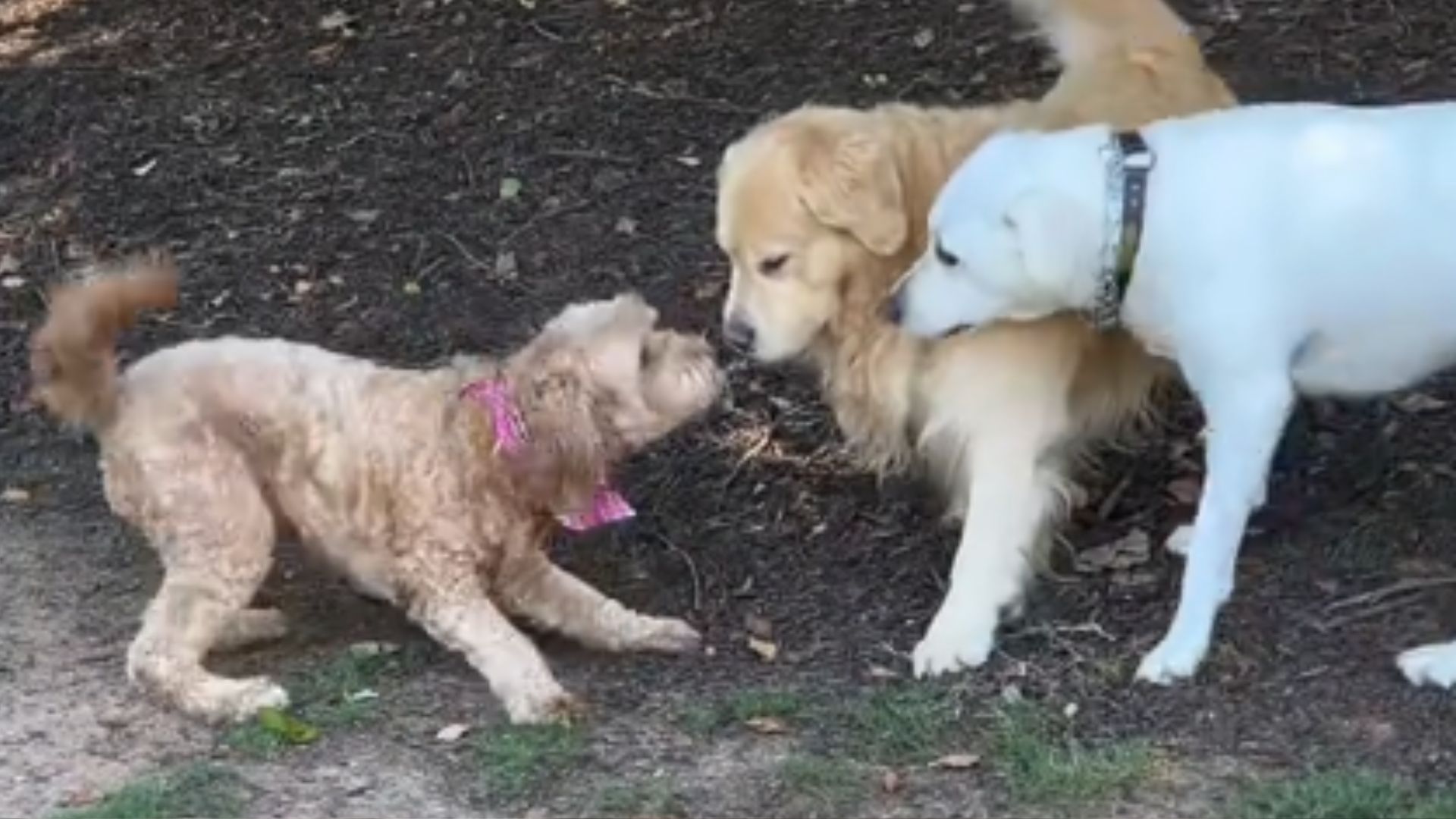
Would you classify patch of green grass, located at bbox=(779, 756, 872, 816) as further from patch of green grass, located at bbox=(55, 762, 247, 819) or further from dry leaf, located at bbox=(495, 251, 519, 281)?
dry leaf, located at bbox=(495, 251, 519, 281)

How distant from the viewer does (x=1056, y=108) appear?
20.4ft

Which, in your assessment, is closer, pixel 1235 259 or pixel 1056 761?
pixel 1056 761

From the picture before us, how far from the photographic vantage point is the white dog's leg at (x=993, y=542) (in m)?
5.78

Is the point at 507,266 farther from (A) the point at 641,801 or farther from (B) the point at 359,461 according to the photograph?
(A) the point at 641,801

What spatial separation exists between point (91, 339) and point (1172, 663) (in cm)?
231

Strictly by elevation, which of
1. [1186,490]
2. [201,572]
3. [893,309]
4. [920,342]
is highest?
[893,309]

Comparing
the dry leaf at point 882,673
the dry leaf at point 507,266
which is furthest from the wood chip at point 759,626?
the dry leaf at point 507,266

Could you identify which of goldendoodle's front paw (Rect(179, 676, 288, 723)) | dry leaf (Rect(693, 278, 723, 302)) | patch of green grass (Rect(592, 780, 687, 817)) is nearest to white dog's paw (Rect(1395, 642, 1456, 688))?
patch of green grass (Rect(592, 780, 687, 817))

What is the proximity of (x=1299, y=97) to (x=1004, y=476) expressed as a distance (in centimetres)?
278

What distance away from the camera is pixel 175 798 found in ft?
17.4

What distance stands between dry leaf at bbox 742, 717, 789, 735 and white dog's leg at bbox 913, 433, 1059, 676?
1.27 feet

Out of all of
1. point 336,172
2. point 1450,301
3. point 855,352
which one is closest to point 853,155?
point 855,352

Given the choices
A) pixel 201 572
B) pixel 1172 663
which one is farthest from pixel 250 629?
pixel 1172 663

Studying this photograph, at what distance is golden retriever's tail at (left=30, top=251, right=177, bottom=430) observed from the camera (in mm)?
5543
